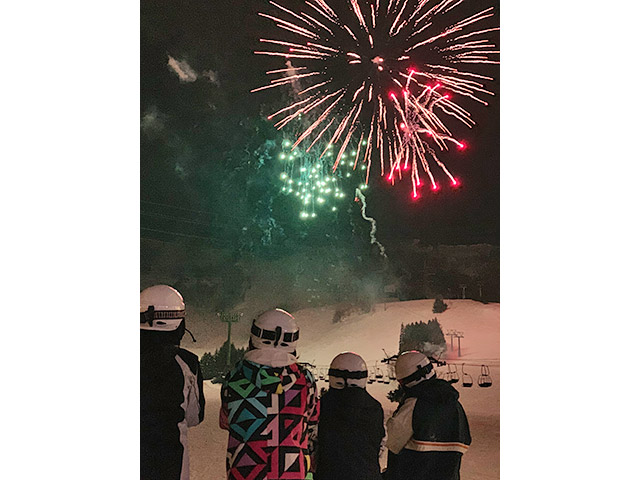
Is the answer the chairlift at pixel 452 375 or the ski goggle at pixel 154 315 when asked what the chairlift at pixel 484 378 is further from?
the ski goggle at pixel 154 315

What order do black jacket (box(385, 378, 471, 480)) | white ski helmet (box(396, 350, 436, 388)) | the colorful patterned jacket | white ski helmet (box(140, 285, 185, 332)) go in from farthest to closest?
white ski helmet (box(396, 350, 436, 388))
black jacket (box(385, 378, 471, 480))
white ski helmet (box(140, 285, 185, 332))
the colorful patterned jacket

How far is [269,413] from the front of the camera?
3.06m

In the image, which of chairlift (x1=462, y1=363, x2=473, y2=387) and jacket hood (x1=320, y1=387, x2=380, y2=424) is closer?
jacket hood (x1=320, y1=387, x2=380, y2=424)

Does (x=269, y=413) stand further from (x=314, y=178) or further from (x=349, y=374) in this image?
(x=314, y=178)

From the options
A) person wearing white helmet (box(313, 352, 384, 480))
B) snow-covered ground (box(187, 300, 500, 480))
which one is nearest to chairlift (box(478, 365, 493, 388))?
snow-covered ground (box(187, 300, 500, 480))

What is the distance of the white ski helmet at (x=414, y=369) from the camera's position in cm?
340

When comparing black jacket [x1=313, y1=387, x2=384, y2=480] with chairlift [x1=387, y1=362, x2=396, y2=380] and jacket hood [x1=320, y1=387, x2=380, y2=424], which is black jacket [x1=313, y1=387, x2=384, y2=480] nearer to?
jacket hood [x1=320, y1=387, x2=380, y2=424]

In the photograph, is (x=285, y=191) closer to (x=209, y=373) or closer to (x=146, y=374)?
(x=209, y=373)

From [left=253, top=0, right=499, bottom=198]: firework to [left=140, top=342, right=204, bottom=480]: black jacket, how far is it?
1640 mm

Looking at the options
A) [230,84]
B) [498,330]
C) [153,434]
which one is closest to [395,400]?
[498,330]

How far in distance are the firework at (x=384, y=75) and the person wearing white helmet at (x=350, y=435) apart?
157cm

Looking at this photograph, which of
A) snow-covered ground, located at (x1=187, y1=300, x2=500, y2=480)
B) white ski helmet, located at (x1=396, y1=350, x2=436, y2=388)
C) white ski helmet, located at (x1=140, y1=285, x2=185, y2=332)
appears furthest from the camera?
snow-covered ground, located at (x1=187, y1=300, x2=500, y2=480)

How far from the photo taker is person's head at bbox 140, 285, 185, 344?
3.16 meters

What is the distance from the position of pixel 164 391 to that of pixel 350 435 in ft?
2.76
